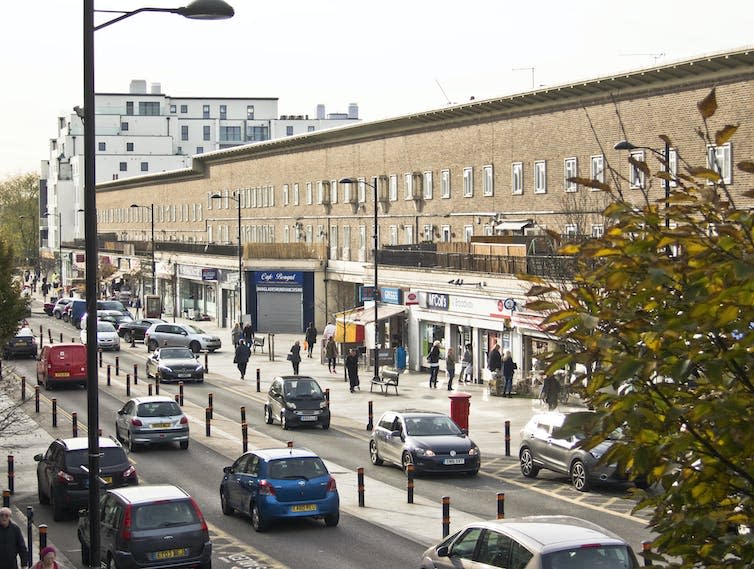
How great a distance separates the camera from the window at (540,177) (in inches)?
2092

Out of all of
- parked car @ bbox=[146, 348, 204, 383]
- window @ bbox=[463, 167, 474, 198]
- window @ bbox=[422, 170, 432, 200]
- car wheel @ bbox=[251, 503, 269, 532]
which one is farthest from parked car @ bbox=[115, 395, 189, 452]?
window @ bbox=[422, 170, 432, 200]

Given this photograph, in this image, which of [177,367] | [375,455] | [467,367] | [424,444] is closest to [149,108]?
[177,367]

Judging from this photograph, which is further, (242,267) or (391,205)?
(242,267)

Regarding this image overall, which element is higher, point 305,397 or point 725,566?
point 725,566

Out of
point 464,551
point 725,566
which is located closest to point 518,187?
point 464,551

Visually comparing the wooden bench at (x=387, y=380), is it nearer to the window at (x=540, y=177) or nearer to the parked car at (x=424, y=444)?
the window at (x=540, y=177)

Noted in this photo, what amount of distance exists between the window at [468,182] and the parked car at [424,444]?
3099cm

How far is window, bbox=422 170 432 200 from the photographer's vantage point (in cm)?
6425

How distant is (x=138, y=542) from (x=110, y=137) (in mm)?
143608

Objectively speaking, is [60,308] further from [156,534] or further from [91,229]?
[91,229]

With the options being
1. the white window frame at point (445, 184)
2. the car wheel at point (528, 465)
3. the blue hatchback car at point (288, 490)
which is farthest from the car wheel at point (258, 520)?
the white window frame at point (445, 184)

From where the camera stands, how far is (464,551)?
48.3 feet

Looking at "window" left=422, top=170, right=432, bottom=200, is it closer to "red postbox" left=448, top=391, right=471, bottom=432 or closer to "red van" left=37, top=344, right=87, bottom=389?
"red van" left=37, top=344, right=87, bottom=389

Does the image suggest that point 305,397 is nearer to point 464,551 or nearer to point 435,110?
point 464,551
